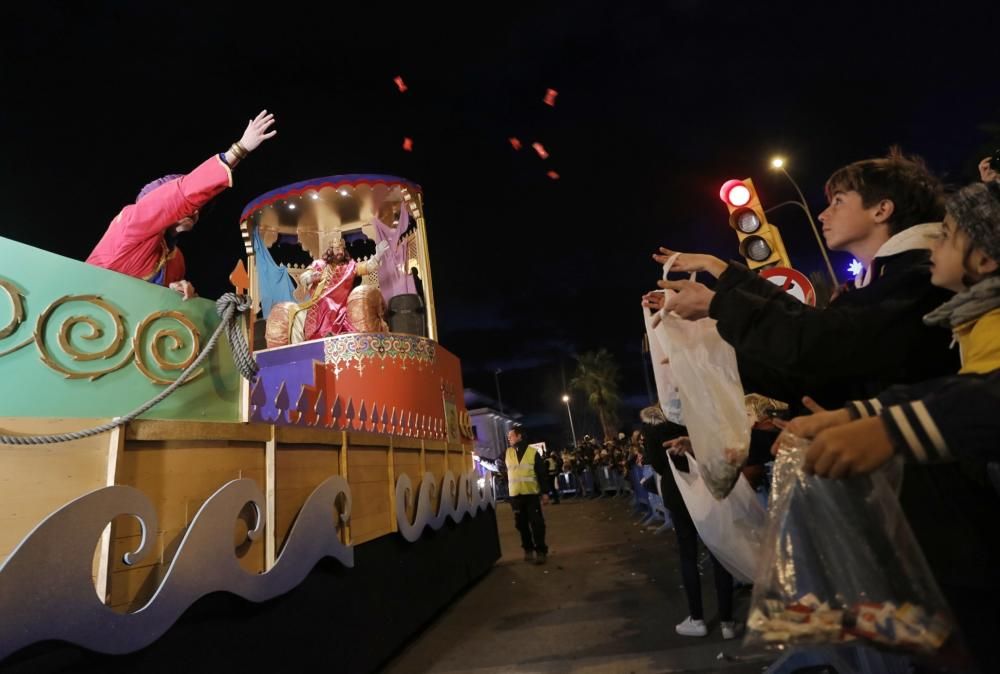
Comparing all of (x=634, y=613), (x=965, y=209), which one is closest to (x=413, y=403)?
(x=634, y=613)

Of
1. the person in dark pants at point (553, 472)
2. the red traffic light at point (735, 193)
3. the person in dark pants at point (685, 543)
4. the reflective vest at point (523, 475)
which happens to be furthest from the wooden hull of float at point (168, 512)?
the person in dark pants at point (553, 472)

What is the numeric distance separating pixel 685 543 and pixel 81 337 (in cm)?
448

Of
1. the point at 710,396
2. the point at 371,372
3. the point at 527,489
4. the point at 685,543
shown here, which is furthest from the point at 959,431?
the point at 527,489

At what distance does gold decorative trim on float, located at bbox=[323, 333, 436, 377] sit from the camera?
8281mm

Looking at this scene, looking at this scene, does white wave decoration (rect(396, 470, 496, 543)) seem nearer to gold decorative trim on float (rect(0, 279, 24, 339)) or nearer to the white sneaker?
the white sneaker

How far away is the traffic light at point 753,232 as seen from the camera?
18.9 feet

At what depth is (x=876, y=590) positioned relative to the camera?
1.32 m

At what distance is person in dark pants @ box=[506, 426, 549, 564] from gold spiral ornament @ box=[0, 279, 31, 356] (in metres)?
7.12

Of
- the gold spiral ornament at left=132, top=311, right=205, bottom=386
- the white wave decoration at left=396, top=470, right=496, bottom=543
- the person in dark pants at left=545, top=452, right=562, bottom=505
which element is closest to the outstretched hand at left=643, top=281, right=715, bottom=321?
the gold spiral ornament at left=132, top=311, right=205, bottom=386

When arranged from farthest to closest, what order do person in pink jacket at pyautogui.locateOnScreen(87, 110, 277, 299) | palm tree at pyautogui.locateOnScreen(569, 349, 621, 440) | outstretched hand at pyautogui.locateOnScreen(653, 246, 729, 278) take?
palm tree at pyautogui.locateOnScreen(569, 349, 621, 440)
person in pink jacket at pyautogui.locateOnScreen(87, 110, 277, 299)
outstretched hand at pyautogui.locateOnScreen(653, 246, 729, 278)

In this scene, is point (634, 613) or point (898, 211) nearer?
point (898, 211)

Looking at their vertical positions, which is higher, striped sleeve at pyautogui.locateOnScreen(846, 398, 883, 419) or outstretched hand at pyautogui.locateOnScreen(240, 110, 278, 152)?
outstretched hand at pyautogui.locateOnScreen(240, 110, 278, 152)

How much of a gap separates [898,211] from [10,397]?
3679mm

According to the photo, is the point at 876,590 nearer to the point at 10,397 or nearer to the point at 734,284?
the point at 734,284
